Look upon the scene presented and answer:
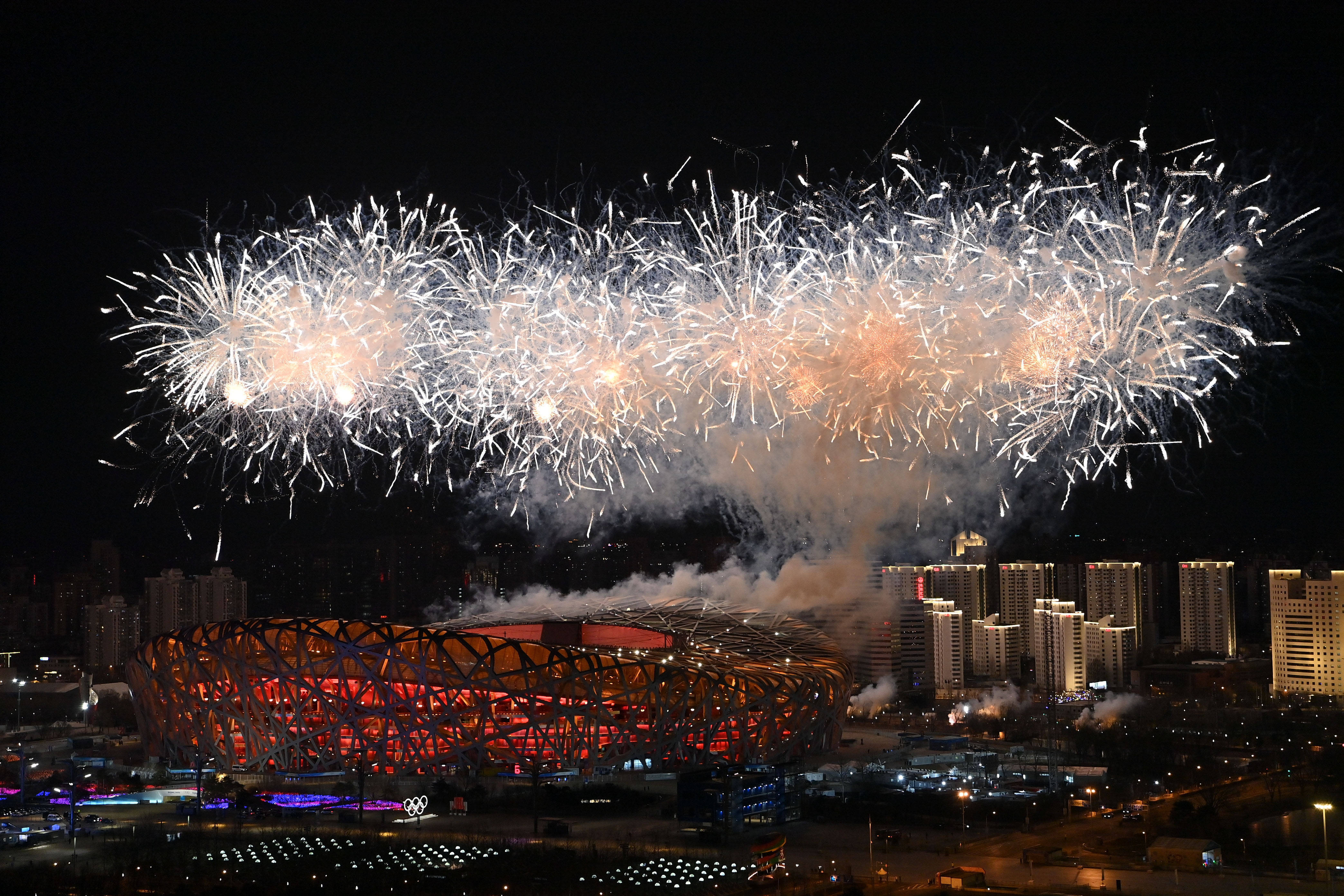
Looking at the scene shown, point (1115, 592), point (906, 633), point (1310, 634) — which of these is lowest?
point (906, 633)

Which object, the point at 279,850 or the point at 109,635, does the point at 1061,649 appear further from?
the point at 109,635

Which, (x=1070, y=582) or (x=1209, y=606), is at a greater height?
(x=1070, y=582)

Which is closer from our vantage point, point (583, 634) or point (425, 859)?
point (425, 859)

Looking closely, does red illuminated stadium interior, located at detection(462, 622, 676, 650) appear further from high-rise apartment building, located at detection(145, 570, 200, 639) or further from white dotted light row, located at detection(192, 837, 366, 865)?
high-rise apartment building, located at detection(145, 570, 200, 639)

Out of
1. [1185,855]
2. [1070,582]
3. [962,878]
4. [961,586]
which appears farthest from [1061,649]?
[962,878]

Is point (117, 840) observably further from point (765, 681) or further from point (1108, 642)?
point (1108, 642)

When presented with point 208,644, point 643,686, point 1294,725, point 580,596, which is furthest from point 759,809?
point 1294,725
